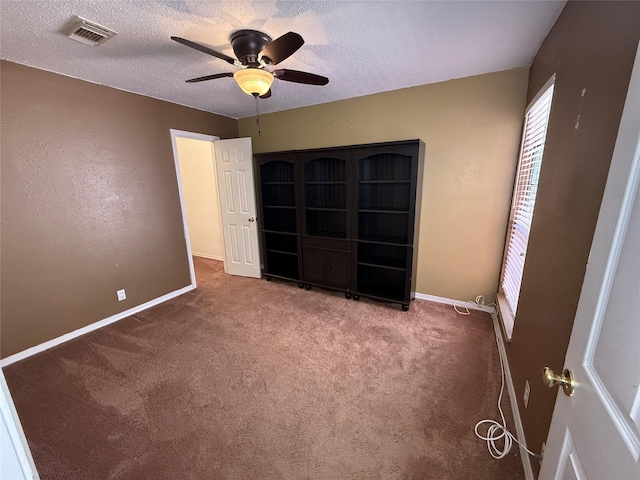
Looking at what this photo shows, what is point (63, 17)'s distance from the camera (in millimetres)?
1555

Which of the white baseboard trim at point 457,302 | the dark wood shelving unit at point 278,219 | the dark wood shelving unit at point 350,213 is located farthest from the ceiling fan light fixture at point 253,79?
the white baseboard trim at point 457,302

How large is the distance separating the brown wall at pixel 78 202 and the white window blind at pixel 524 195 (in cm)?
371

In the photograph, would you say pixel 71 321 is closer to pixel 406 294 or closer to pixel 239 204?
pixel 239 204

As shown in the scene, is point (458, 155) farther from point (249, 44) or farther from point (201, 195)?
point (201, 195)

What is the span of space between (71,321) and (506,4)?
14.1 ft

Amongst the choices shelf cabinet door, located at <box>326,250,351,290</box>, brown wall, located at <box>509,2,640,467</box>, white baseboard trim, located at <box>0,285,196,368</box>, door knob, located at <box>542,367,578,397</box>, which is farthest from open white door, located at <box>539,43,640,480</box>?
white baseboard trim, located at <box>0,285,196,368</box>

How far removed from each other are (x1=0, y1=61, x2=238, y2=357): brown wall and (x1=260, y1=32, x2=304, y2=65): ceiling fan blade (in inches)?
82.0

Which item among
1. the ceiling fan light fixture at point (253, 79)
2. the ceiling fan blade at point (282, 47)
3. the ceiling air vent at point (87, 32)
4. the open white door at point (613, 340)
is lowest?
the open white door at point (613, 340)

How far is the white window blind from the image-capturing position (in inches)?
73.1

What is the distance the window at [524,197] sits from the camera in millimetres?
1845

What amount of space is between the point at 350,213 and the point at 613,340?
253 centimetres

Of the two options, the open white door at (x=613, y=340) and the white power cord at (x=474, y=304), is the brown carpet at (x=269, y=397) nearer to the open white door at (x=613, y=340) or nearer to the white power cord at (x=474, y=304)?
the white power cord at (x=474, y=304)

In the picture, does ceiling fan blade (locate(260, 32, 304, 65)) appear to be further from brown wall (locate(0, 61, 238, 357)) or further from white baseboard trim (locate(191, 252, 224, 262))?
white baseboard trim (locate(191, 252, 224, 262))

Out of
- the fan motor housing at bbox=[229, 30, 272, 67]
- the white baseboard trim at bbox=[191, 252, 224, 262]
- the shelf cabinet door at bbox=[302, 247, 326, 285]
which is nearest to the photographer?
the fan motor housing at bbox=[229, 30, 272, 67]
